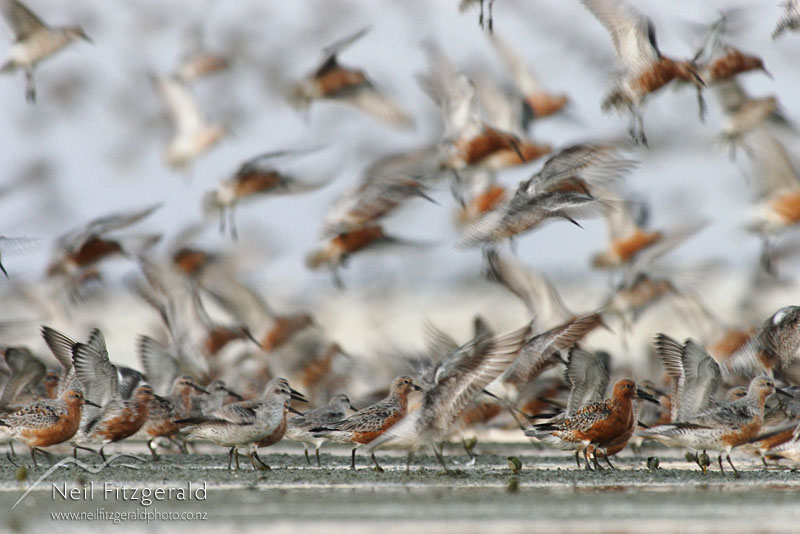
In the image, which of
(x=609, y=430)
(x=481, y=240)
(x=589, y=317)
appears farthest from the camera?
(x=481, y=240)

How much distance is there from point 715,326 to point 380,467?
6.19 metres

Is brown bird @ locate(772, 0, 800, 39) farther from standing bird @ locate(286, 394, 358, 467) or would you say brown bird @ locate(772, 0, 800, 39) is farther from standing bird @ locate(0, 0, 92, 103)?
standing bird @ locate(0, 0, 92, 103)

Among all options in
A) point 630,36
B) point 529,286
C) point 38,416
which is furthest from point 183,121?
point 38,416

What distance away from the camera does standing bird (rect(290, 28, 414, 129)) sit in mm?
13977

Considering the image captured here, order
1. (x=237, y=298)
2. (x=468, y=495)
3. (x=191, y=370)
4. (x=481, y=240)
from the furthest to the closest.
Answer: (x=237, y=298) < (x=191, y=370) < (x=481, y=240) < (x=468, y=495)

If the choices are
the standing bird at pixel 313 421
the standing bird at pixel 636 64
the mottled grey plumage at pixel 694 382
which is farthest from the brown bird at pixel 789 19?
the standing bird at pixel 313 421

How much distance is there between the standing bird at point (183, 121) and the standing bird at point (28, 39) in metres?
2.55

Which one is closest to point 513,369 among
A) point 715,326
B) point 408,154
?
point 408,154

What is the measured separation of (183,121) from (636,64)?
23.8 feet

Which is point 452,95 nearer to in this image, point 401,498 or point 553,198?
point 553,198

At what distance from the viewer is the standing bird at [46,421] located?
9578mm

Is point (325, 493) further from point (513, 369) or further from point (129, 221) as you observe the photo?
point (129, 221)

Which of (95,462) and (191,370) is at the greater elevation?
(95,462)

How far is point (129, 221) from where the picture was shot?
42.6 ft
